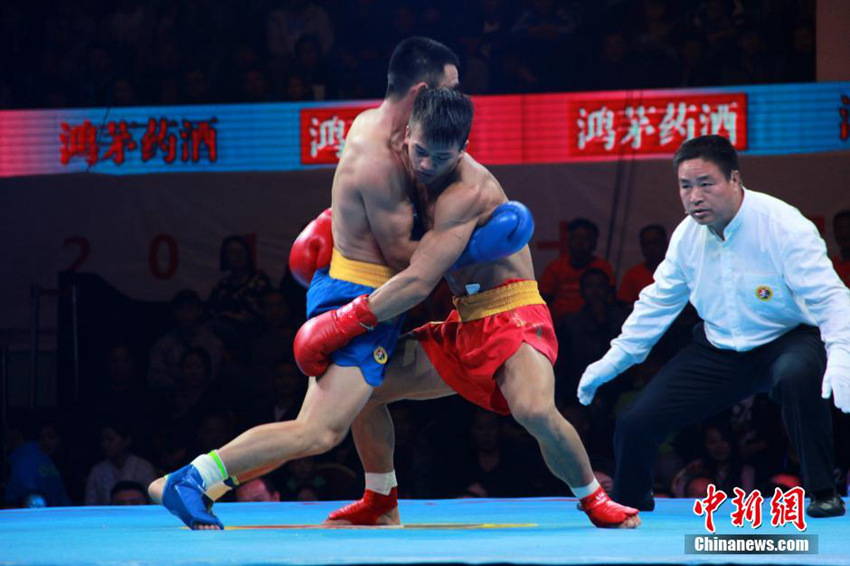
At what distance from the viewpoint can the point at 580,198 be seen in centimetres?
687

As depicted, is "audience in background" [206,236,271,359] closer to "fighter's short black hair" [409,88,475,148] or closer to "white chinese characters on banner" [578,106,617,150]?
"white chinese characters on banner" [578,106,617,150]

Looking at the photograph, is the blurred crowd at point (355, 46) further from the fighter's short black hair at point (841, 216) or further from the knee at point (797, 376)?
the knee at point (797, 376)

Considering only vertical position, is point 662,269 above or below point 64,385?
above

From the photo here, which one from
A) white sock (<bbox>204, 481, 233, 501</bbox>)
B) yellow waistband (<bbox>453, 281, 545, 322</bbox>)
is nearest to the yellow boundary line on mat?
white sock (<bbox>204, 481, 233, 501</bbox>)

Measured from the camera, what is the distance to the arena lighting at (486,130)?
22.0 feet

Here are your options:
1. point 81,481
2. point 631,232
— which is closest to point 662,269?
point 631,232

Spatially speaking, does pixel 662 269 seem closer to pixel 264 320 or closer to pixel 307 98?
pixel 264 320

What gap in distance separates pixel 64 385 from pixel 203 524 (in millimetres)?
3692

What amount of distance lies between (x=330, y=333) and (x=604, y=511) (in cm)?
95

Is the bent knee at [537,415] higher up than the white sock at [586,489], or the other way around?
the bent knee at [537,415]

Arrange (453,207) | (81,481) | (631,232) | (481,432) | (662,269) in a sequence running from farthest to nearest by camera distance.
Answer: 1. (631,232)
2. (81,481)
3. (481,432)
4. (662,269)
5. (453,207)

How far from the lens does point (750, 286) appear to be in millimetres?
4027

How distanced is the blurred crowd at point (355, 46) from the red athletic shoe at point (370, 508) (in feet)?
13.3

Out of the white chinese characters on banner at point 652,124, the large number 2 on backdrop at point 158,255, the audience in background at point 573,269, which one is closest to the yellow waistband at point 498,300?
the audience in background at point 573,269
